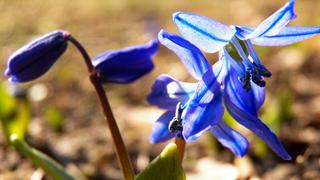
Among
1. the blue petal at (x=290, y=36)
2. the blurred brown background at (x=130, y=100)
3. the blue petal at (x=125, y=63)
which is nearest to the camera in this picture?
the blue petal at (x=290, y=36)

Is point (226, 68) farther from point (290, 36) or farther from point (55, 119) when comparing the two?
point (55, 119)

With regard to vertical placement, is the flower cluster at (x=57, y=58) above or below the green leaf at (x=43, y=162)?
above

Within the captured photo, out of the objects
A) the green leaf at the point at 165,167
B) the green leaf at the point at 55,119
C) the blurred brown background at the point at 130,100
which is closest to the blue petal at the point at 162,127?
the green leaf at the point at 165,167

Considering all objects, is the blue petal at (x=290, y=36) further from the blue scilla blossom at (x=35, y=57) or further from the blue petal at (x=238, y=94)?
the blue scilla blossom at (x=35, y=57)

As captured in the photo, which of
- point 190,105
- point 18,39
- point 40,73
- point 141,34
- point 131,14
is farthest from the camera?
point 131,14

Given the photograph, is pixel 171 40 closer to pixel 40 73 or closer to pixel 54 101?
pixel 40 73

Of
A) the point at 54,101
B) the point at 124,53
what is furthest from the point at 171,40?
the point at 54,101

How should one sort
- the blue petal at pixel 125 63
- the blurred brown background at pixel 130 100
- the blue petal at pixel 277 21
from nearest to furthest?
the blue petal at pixel 277 21
the blue petal at pixel 125 63
the blurred brown background at pixel 130 100
